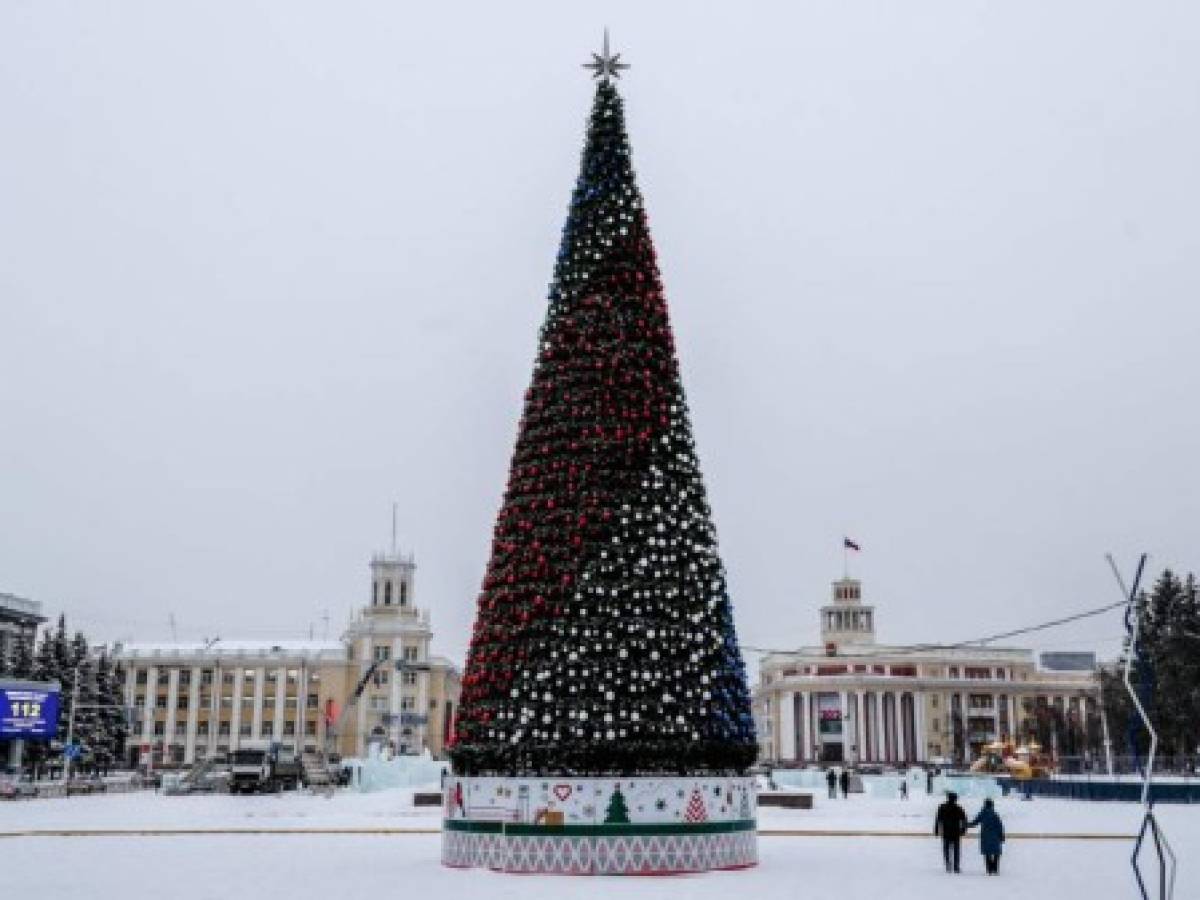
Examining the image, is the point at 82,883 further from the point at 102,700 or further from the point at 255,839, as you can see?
the point at 102,700

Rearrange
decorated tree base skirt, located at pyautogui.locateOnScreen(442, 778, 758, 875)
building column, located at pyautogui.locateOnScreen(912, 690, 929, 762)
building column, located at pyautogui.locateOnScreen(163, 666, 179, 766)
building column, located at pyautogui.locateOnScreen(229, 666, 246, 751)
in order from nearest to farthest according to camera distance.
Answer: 1. decorated tree base skirt, located at pyautogui.locateOnScreen(442, 778, 758, 875)
2. building column, located at pyautogui.locateOnScreen(163, 666, 179, 766)
3. building column, located at pyautogui.locateOnScreen(229, 666, 246, 751)
4. building column, located at pyautogui.locateOnScreen(912, 690, 929, 762)

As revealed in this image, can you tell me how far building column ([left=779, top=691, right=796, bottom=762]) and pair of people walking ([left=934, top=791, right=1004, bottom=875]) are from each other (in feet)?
402

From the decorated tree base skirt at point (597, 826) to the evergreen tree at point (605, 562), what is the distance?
34 cm

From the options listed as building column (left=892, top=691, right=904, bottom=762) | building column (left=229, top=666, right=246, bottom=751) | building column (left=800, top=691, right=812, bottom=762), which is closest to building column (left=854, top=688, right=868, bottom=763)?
building column (left=892, top=691, right=904, bottom=762)

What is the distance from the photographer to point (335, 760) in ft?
328

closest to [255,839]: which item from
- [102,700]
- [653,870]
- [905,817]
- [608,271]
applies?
[653,870]

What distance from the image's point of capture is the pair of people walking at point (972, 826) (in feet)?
66.6

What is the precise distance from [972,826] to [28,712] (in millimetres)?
53337

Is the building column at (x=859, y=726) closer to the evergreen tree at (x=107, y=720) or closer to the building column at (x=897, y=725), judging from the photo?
the building column at (x=897, y=725)

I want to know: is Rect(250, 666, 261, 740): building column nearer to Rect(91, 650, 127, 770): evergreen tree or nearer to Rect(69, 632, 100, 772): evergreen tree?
Rect(91, 650, 127, 770): evergreen tree

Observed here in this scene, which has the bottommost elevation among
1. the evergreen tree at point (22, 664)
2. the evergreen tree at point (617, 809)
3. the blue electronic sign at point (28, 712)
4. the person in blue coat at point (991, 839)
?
the person in blue coat at point (991, 839)

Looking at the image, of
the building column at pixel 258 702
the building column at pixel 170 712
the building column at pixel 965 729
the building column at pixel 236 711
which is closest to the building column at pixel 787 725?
the building column at pixel 965 729

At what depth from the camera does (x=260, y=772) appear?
58.8 m

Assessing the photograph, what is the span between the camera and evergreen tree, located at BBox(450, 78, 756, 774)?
19.8 meters
